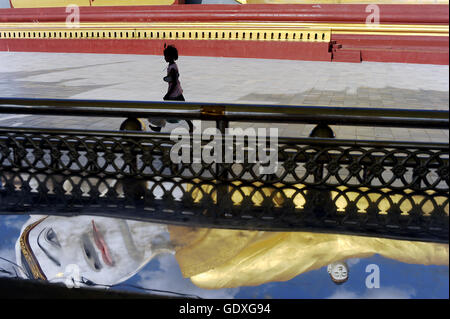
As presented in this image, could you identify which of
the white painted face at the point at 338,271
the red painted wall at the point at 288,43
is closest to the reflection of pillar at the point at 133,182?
the white painted face at the point at 338,271

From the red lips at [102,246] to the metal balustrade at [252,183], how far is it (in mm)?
190

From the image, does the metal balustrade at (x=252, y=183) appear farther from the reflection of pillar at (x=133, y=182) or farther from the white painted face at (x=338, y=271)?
the white painted face at (x=338, y=271)

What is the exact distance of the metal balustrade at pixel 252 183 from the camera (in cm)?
212

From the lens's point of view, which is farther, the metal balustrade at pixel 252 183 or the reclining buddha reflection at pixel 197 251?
the metal balustrade at pixel 252 183

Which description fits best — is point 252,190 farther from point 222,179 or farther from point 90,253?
point 90,253

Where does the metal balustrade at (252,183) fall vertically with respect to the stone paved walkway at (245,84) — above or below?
above

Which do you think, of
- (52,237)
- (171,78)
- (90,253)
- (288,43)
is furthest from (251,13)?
(90,253)

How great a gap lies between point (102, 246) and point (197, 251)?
0.42 metres

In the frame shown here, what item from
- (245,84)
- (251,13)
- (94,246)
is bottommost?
(245,84)

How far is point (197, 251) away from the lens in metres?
1.93

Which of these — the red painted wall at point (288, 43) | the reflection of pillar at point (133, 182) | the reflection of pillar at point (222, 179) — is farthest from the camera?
the red painted wall at point (288, 43)

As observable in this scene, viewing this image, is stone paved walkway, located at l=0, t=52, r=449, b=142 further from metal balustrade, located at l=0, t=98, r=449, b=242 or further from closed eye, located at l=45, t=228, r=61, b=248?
closed eye, located at l=45, t=228, r=61, b=248

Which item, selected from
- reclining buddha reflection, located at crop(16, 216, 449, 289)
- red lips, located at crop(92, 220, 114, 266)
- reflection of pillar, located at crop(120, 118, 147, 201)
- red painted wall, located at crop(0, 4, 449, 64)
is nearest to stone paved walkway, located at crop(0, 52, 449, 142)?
red painted wall, located at crop(0, 4, 449, 64)
